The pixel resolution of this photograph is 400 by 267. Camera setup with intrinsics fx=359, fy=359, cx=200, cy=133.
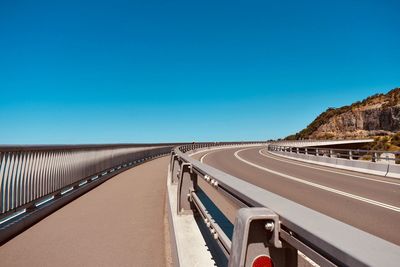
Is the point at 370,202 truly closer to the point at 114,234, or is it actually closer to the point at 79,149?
the point at 114,234

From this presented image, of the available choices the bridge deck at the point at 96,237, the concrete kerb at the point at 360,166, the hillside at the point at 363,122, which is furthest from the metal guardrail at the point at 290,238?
the hillside at the point at 363,122

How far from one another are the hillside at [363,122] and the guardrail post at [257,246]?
140418 millimetres

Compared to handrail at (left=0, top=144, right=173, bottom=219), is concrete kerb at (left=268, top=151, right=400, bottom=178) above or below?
below

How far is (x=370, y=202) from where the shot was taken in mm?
11023

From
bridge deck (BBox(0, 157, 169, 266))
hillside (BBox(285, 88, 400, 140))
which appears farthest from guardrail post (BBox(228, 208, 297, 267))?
hillside (BBox(285, 88, 400, 140))

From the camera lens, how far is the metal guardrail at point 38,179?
23.2ft

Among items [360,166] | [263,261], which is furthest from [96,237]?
[360,166]

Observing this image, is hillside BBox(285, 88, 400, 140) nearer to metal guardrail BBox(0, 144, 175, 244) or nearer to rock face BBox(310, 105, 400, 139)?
rock face BBox(310, 105, 400, 139)

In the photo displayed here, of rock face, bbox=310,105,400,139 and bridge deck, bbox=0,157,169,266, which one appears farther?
rock face, bbox=310,105,400,139

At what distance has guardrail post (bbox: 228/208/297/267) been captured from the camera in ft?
7.28

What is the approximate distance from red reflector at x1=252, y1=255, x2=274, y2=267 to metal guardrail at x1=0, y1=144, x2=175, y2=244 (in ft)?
19.6

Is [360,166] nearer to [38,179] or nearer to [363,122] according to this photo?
[38,179]

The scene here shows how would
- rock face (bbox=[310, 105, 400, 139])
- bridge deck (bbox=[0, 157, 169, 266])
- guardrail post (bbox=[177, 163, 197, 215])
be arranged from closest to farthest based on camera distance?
bridge deck (bbox=[0, 157, 169, 266]), guardrail post (bbox=[177, 163, 197, 215]), rock face (bbox=[310, 105, 400, 139])

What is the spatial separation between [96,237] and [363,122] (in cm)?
15978
